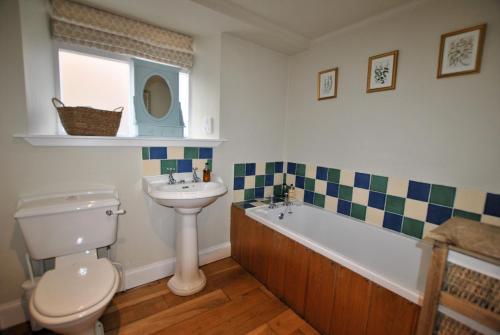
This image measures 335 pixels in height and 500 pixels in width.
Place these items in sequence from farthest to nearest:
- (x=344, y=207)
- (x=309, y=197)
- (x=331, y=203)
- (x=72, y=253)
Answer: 1. (x=309, y=197)
2. (x=331, y=203)
3. (x=344, y=207)
4. (x=72, y=253)

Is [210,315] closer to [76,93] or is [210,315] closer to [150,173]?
[150,173]

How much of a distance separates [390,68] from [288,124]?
1075 millimetres

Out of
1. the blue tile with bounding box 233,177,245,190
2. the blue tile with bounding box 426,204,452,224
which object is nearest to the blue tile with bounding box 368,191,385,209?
the blue tile with bounding box 426,204,452,224

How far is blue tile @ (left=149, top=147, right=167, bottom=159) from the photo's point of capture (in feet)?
5.82

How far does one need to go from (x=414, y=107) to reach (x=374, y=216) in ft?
2.80

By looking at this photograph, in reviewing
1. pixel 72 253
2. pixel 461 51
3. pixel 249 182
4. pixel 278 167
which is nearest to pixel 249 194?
pixel 249 182

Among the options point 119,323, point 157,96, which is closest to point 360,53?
point 157,96

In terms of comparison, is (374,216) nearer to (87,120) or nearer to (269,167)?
(269,167)

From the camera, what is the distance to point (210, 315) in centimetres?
156

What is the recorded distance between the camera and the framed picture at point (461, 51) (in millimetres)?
1273

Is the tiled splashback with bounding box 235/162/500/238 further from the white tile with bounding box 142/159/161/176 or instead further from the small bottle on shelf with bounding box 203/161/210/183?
the white tile with bounding box 142/159/161/176

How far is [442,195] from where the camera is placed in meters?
1.46

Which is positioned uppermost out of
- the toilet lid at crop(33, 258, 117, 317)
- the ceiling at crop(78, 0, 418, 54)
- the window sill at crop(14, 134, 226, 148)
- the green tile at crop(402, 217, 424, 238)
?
the ceiling at crop(78, 0, 418, 54)

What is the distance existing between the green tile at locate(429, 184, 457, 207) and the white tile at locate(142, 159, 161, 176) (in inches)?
78.2
